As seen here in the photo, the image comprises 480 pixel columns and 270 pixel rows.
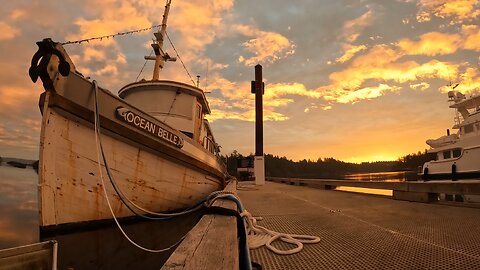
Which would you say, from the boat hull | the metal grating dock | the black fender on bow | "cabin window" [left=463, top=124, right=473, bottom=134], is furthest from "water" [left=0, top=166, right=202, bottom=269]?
"cabin window" [left=463, top=124, right=473, bottom=134]

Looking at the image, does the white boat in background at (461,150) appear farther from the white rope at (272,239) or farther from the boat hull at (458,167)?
the white rope at (272,239)

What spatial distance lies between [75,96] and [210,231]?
3.52 metres

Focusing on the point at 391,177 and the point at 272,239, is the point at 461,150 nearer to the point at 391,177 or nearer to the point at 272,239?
the point at 272,239

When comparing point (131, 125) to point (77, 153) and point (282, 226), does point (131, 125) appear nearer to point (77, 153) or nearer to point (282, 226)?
point (77, 153)

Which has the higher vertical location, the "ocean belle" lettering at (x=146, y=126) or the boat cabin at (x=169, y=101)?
the boat cabin at (x=169, y=101)

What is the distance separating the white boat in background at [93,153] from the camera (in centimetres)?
422

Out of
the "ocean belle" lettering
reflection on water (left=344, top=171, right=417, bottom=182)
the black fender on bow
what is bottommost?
reflection on water (left=344, top=171, right=417, bottom=182)

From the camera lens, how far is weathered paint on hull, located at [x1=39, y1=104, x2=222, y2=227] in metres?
4.19

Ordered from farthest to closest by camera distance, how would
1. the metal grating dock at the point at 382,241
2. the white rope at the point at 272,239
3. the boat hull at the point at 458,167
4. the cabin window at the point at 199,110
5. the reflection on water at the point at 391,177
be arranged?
the reflection on water at the point at 391,177, the boat hull at the point at 458,167, the cabin window at the point at 199,110, the white rope at the point at 272,239, the metal grating dock at the point at 382,241

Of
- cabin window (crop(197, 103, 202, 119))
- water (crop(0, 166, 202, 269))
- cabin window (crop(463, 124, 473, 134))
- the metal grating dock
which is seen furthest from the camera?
cabin window (crop(463, 124, 473, 134))

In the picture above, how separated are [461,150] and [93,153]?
21.2 m


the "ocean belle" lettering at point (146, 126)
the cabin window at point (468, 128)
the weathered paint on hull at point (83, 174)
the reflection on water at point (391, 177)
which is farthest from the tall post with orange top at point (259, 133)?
the reflection on water at point (391, 177)

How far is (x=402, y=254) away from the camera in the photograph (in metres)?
2.48

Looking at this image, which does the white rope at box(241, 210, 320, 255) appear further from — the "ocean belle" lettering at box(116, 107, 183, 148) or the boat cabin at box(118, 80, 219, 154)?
the boat cabin at box(118, 80, 219, 154)
